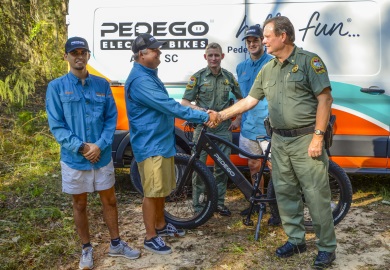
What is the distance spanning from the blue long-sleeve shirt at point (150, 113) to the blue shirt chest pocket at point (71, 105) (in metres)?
0.43

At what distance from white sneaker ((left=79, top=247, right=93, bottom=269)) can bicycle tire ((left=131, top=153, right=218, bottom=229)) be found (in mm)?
934

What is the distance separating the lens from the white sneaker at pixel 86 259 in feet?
11.6

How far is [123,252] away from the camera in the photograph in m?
3.74

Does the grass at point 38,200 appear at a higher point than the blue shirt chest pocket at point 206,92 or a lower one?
lower

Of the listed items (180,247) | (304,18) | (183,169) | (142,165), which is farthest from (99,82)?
(304,18)

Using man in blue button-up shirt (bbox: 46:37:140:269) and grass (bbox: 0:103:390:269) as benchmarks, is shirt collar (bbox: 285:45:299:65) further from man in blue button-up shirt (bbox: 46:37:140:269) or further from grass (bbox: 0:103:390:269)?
grass (bbox: 0:103:390:269)

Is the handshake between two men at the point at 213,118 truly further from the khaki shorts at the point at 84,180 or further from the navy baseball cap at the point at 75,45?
the navy baseball cap at the point at 75,45

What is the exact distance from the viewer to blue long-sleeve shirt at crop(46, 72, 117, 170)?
3.32 m

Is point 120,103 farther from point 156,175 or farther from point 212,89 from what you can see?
point 156,175

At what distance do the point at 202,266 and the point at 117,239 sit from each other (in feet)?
2.32

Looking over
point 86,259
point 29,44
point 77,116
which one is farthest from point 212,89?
point 29,44

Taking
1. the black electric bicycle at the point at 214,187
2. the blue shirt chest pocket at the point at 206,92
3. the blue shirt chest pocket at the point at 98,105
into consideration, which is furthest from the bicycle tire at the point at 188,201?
the blue shirt chest pocket at the point at 98,105

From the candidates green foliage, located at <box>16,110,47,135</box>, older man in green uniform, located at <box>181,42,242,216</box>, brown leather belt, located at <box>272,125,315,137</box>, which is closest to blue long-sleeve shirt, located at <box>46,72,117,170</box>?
older man in green uniform, located at <box>181,42,242,216</box>

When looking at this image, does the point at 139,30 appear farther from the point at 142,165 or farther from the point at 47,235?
the point at 47,235
